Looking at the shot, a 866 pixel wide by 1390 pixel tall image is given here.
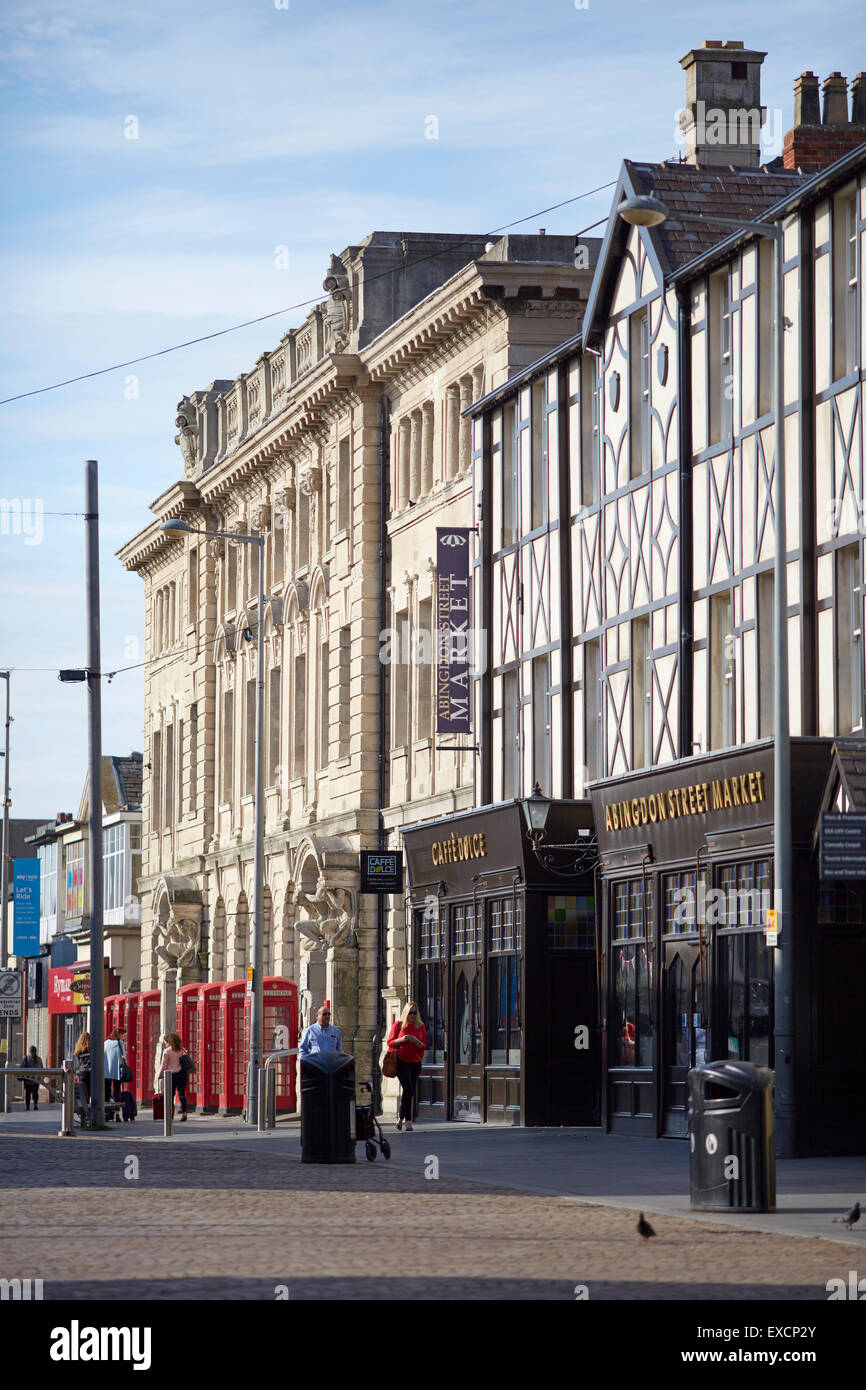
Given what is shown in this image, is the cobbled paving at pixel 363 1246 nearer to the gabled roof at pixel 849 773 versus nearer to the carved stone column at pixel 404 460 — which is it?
the gabled roof at pixel 849 773

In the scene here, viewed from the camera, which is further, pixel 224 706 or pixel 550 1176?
pixel 224 706

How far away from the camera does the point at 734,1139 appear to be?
58.4 ft

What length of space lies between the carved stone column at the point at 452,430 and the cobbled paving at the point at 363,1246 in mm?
19902

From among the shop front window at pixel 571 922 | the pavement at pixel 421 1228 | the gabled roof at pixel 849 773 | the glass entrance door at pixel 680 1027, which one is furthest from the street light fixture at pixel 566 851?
the gabled roof at pixel 849 773

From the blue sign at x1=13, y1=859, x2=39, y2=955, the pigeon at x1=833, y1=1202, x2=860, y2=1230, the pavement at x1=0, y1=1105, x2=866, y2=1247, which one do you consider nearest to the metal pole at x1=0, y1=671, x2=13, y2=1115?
the blue sign at x1=13, y1=859, x2=39, y2=955

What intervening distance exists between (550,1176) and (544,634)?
13340mm

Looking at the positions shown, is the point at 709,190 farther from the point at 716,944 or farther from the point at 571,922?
the point at 716,944

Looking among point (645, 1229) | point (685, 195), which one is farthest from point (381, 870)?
point (645, 1229)

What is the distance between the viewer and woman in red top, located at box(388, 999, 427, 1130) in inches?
1261

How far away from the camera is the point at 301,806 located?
47812mm

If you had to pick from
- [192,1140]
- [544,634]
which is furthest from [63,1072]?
[544,634]

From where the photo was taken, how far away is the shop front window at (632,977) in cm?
2917
